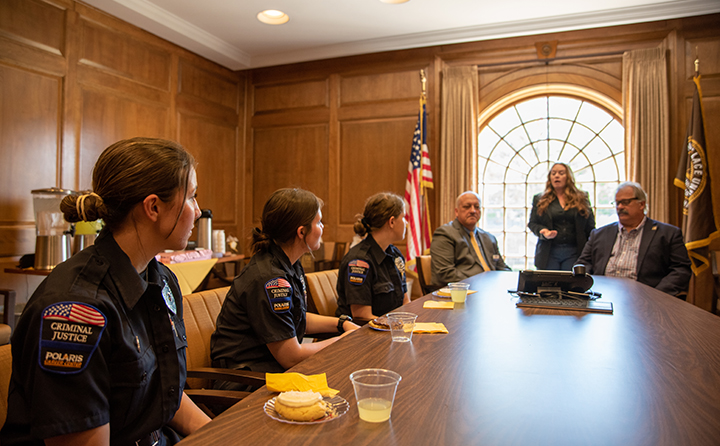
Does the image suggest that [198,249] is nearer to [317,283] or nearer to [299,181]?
[299,181]

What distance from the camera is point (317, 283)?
2469 mm

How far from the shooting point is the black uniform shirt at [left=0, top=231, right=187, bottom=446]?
0.83 metres

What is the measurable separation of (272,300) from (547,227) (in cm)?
334

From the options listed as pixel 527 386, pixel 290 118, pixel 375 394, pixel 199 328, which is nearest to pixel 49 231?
pixel 199 328

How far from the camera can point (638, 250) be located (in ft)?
11.1

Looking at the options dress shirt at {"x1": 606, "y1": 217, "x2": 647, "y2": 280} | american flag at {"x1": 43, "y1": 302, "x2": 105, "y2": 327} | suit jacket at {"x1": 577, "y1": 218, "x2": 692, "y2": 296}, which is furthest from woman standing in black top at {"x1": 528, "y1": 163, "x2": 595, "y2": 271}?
american flag at {"x1": 43, "y1": 302, "x2": 105, "y2": 327}

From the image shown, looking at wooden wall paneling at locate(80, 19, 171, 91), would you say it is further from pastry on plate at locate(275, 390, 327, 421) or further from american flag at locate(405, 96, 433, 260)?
pastry on plate at locate(275, 390, 327, 421)

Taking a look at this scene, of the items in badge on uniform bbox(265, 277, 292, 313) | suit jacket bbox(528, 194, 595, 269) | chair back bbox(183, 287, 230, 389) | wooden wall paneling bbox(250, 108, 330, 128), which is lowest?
chair back bbox(183, 287, 230, 389)

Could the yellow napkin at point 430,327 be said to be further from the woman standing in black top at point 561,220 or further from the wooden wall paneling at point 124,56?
the wooden wall paneling at point 124,56

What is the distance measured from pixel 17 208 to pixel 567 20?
5603mm

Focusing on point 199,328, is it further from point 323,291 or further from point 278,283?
point 323,291

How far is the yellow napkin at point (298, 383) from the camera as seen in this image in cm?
99

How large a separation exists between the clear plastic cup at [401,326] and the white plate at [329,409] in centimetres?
48

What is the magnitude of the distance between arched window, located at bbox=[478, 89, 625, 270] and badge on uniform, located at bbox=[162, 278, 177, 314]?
4.99 m
